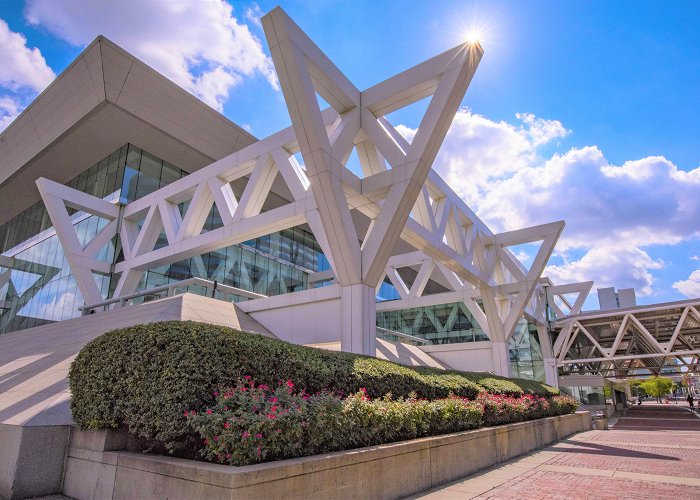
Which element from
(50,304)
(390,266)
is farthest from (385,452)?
(50,304)

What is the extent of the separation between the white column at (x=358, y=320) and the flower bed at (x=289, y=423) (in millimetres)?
4413

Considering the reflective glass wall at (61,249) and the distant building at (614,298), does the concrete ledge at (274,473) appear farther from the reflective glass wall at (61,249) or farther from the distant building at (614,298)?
the distant building at (614,298)

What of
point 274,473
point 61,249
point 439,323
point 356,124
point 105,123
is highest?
point 105,123

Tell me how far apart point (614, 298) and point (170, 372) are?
48.5 m

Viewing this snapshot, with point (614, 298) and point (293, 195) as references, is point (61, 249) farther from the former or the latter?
point (614, 298)

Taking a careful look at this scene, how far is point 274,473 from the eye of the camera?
4.32 m

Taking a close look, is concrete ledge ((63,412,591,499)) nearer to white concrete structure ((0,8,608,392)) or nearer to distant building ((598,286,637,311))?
white concrete structure ((0,8,608,392))

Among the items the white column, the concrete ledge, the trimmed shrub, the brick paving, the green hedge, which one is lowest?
the brick paving

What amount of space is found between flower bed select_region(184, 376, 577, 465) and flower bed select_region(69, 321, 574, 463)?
2 cm

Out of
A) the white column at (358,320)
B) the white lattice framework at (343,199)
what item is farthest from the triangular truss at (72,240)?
the white column at (358,320)

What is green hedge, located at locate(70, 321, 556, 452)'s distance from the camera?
509cm

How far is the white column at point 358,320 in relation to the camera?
38.6 ft

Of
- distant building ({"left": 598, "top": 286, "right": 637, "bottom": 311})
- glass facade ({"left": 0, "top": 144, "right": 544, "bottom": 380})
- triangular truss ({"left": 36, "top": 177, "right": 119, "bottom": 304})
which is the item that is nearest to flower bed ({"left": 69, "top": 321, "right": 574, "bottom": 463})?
triangular truss ({"left": 36, "top": 177, "right": 119, "bottom": 304})

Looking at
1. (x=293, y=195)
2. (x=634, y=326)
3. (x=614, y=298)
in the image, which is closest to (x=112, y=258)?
(x=293, y=195)
